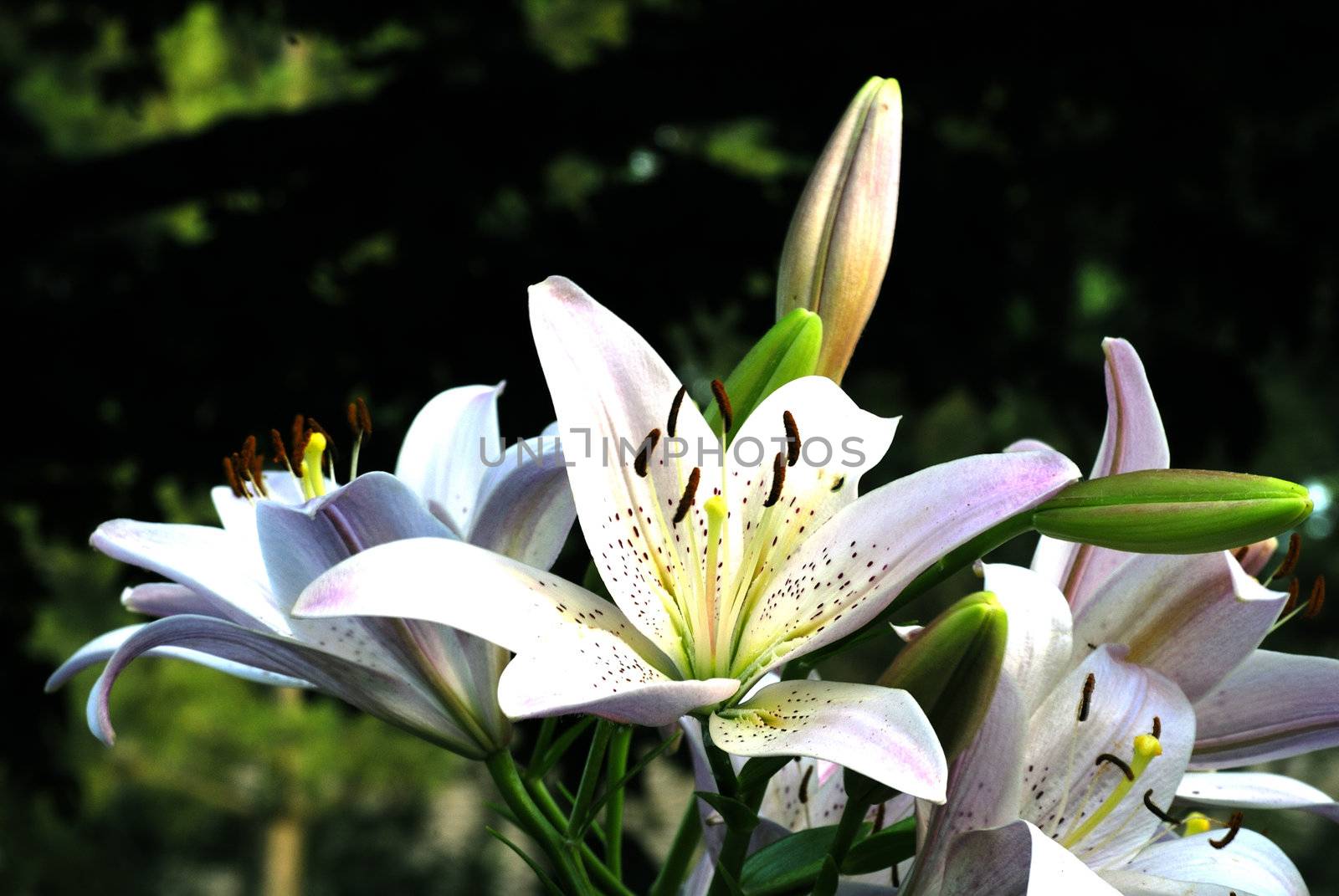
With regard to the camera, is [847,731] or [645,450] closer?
[847,731]

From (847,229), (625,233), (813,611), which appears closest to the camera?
(813,611)

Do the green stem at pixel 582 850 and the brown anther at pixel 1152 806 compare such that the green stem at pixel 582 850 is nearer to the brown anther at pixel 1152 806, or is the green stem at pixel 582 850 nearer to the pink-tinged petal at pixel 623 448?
the pink-tinged petal at pixel 623 448

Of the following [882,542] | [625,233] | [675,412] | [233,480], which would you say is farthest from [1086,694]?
[625,233]

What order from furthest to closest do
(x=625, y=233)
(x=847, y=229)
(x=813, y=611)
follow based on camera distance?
(x=625, y=233), (x=847, y=229), (x=813, y=611)

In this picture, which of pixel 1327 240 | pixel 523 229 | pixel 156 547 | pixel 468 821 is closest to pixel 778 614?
pixel 156 547

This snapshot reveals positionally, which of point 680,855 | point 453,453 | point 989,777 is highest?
point 453,453

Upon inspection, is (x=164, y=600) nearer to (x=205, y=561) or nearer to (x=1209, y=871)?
(x=205, y=561)

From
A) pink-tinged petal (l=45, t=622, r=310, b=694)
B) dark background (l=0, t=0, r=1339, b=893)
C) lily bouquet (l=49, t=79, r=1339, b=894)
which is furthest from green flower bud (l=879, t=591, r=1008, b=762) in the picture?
dark background (l=0, t=0, r=1339, b=893)

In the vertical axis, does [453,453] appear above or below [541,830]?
above
